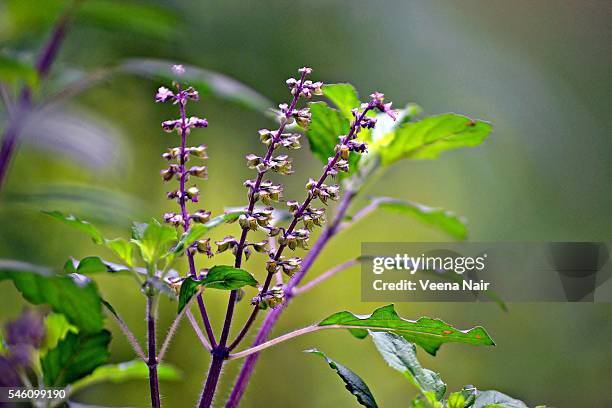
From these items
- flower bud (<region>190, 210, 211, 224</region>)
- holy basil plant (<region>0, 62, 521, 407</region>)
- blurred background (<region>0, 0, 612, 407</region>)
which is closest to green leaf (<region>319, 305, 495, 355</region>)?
holy basil plant (<region>0, 62, 521, 407</region>)

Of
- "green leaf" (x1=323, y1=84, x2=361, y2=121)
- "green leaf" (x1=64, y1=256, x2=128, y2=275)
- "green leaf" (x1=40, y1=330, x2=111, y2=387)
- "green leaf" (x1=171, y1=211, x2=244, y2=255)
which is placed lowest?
"green leaf" (x1=40, y1=330, x2=111, y2=387)

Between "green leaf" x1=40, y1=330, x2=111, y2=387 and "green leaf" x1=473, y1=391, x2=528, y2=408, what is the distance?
291 mm

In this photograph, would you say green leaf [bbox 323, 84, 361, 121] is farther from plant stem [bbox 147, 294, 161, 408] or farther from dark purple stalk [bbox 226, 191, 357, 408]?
plant stem [bbox 147, 294, 161, 408]

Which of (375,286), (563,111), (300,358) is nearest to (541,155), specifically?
(563,111)

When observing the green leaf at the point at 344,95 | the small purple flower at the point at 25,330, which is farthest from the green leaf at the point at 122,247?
the green leaf at the point at 344,95

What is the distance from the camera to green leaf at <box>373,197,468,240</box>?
2.20 feet

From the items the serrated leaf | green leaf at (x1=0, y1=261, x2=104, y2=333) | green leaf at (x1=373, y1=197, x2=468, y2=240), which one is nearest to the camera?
green leaf at (x1=0, y1=261, x2=104, y2=333)

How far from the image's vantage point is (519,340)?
1.49 metres

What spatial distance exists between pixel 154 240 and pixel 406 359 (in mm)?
210

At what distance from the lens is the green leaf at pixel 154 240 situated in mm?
411

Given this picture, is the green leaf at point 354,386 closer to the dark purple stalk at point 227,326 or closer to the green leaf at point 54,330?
the dark purple stalk at point 227,326

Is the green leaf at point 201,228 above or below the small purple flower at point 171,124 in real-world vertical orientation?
below

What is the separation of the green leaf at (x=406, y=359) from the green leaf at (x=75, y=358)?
0.21 meters

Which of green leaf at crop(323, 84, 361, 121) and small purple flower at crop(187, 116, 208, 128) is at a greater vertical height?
green leaf at crop(323, 84, 361, 121)
